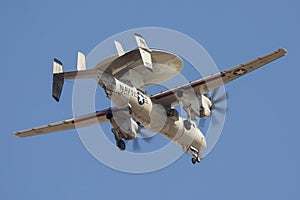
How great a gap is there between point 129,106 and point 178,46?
5231 mm

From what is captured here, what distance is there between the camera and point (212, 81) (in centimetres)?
5397

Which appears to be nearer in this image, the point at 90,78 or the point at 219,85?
the point at 90,78

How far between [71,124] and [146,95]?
8.05 meters

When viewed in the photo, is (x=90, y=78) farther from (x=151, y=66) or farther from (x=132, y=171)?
(x=132, y=171)

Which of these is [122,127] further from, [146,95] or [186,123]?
[186,123]

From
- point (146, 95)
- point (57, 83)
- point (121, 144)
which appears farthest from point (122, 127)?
point (57, 83)

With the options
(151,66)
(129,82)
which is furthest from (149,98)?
(151,66)

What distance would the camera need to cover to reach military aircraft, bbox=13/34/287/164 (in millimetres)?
49531

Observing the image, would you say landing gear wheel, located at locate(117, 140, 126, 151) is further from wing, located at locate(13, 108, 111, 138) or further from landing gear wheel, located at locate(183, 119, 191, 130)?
landing gear wheel, located at locate(183, 119, 191, 130)

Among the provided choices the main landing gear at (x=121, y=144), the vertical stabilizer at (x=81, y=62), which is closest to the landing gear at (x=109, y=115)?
the main landing gear at (x=121, y=144)

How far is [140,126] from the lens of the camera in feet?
182

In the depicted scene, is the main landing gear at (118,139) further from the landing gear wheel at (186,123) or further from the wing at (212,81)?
the landing gear wheel at (186,123)

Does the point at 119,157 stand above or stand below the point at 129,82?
below

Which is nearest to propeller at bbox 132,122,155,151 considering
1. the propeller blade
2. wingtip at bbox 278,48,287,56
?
the propeller blade
